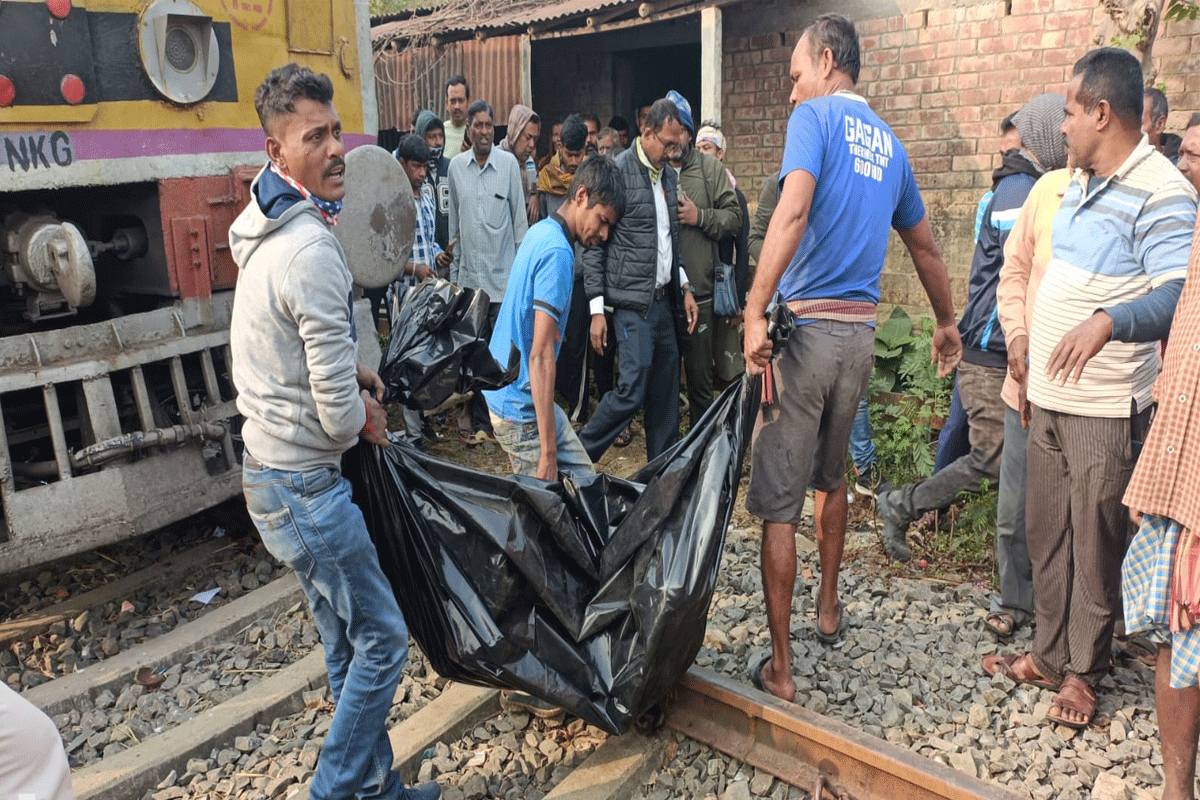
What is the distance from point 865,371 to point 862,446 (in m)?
2.09

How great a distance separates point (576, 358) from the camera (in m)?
6.35

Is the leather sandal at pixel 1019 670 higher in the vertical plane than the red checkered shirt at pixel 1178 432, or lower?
lower

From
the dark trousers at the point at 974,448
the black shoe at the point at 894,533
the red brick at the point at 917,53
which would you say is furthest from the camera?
the red brick at the point at 917,53

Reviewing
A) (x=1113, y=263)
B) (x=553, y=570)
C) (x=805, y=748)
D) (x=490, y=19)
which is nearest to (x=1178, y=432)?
(x=1113, y=263)

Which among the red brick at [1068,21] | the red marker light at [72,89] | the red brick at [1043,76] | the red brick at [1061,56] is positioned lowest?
the red marker light at [72,89]

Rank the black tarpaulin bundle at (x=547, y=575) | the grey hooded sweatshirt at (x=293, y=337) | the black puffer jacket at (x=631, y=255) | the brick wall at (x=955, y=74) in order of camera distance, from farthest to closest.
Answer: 1. the brick wall at (x=955, y=74)
2. the black puffer jacket at (x=631, y=255)
3. the black tarpaulin bundle at (x=547, y=575)
4. the grey hooded sweatshirt at (x=293, y=337)

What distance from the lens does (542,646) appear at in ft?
9.08

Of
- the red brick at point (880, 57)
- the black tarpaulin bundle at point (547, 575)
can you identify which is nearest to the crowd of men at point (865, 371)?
the black tarpaulin bundle at point (547, 575)

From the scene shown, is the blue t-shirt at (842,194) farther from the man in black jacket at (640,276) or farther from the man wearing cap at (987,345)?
the man in black jacket at (640,276)

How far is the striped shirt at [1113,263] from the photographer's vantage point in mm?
2775

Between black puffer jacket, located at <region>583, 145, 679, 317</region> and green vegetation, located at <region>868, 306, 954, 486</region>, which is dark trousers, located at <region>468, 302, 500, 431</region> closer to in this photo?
black puffer jacket, located at <region>583, 145, 679, 317</region>

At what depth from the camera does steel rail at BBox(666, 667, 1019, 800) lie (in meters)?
2.59

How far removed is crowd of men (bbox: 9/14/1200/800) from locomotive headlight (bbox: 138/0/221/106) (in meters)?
1.65

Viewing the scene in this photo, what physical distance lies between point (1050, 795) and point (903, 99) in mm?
5780
